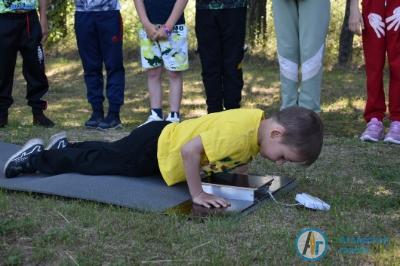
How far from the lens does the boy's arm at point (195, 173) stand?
3.33 meters

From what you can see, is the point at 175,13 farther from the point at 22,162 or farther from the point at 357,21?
the point at 22,162

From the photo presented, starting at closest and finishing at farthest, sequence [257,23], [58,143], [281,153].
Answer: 1. [281,153]
2. [58,143]
3. [257,23]

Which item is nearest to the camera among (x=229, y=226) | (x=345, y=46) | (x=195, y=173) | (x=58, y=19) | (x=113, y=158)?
(x=229, y=226)

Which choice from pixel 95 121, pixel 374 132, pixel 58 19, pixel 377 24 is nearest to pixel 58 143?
pixel 95 121

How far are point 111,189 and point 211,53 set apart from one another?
216 cm

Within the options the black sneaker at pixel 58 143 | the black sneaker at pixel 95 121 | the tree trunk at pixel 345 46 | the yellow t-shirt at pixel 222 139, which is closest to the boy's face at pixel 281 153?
the yellow t-shirt at pixel 222 139

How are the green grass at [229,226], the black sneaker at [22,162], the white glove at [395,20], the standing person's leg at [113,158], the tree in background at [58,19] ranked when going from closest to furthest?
the green grass at [229,226]
the standing person's leg at [113,158]
the black sneaker at [22,162]
the white glove at [395,20]
the tree in background at [58,19]

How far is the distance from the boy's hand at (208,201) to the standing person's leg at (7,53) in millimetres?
3037

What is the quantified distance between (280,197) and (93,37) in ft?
9.37

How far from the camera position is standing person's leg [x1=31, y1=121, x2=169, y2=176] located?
12.4ft

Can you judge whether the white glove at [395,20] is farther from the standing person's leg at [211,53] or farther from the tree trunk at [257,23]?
the tree trunk at [257,23]

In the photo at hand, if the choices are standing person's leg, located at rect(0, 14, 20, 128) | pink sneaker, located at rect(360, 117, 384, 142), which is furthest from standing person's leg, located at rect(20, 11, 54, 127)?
pink sneaker, located at rect(360, 117, 384, 142)

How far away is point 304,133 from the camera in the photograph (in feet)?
10.3

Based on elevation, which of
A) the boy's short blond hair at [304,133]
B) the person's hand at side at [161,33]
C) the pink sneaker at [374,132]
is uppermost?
the person's hand at side at [161,33]
